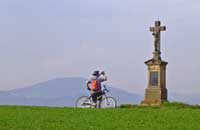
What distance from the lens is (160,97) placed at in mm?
39312

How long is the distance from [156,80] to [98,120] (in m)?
22.8

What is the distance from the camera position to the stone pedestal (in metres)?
39.7

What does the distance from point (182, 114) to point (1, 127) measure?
21.2 feet

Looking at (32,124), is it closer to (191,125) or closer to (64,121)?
(64,121)

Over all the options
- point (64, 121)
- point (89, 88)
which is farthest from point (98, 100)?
point (64, 121)

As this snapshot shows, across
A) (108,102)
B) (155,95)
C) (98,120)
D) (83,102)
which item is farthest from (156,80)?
(98,120)

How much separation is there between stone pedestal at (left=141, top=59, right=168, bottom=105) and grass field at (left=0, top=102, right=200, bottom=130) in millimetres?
19527

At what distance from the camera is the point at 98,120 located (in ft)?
57.3

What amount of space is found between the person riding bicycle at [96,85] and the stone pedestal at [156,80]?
513 inches

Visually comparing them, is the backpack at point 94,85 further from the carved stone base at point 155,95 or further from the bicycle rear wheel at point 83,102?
the carved stone base at point 155,95

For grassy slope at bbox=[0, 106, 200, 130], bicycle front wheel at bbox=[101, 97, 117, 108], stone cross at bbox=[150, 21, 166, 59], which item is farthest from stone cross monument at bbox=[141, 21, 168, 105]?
grassy slope at bbox=[0, 106, 200, 130]

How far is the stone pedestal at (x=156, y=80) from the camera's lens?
130 feet

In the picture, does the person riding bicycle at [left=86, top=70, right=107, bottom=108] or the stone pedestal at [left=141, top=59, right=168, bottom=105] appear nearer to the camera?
the person riding bicycle at [left=86, top=70, right=107, bottom=108]

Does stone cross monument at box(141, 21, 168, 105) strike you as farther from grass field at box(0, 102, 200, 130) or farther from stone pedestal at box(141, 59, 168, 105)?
grass field at box(0, 102, 200, 130)
